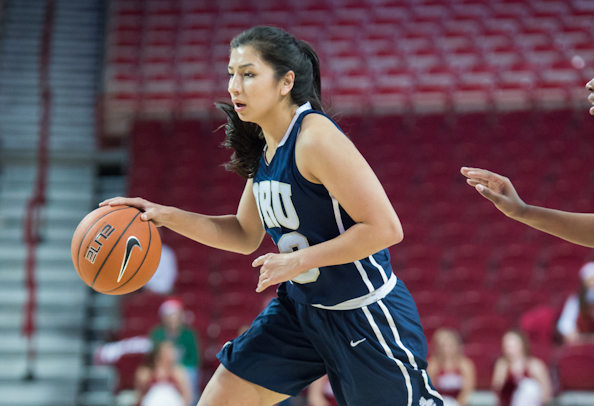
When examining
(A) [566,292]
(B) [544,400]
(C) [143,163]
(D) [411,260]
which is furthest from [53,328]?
(A) [566,292]

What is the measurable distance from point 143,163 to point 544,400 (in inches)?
232

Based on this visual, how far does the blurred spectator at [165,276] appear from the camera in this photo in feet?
21.4

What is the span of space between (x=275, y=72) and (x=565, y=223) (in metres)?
1.12

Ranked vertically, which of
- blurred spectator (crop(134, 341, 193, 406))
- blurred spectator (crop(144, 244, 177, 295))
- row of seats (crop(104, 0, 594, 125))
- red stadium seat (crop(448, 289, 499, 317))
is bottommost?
blurred spectator (crop(134, 341, 193, 406))

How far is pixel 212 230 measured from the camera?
240 cm

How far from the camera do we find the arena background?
6.29m

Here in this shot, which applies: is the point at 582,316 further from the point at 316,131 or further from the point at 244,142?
the point at 316,131

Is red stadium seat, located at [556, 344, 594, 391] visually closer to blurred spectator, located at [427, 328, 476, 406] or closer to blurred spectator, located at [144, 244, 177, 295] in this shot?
blurred spectator, located at [427, 328, 476, 406]

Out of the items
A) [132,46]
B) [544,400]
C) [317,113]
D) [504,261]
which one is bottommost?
[544,400]

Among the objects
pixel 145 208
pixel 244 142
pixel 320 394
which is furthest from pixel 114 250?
pixel 320 394

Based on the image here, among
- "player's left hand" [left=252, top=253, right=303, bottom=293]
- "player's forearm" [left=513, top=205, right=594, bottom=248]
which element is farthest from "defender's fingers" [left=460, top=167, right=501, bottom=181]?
"player's left hand" [left=252, top=253, right=303, bottom=293]

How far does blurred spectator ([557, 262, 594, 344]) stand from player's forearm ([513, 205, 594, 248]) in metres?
3.29

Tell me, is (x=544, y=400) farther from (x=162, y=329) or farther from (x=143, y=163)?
(x=143, y=163)

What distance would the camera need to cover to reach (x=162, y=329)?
17.8ft
